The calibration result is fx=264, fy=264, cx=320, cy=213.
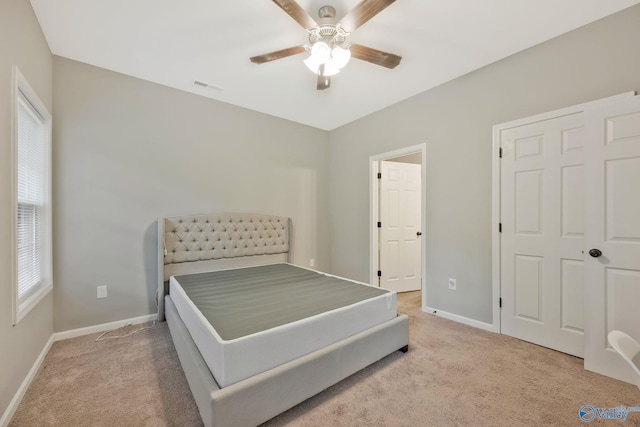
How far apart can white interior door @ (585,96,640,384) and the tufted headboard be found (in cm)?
332

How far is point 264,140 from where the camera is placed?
4.05 meters

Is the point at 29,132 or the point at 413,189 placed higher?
the point at 29,132

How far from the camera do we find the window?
1778 millimetres

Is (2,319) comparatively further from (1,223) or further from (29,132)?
(29,132)

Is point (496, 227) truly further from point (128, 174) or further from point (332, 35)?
point (128, 174)

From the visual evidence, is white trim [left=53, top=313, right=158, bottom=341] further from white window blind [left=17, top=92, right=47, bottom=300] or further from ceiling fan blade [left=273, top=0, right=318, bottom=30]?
ceiling fan blade [left=273, top=0, right=318, bottom=30]

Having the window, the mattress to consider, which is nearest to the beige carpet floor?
the mattress

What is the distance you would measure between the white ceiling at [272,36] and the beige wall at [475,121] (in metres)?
0.16

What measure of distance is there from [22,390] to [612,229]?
4.25 metres

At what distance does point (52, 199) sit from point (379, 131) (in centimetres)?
391

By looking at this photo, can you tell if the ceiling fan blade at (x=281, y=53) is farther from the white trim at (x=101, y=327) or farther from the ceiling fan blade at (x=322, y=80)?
the white trim at (x=101, y=327)

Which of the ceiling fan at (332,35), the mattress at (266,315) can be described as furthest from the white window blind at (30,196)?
the ceiling fan at (332,35)

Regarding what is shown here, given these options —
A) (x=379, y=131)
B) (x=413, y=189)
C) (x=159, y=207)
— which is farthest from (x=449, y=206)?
(x=159, y=207)

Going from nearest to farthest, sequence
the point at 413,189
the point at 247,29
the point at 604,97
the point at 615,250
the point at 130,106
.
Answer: the point at 615,250 < the point at 604,97 < the point at 247,29 < the point at 130,106 < the point at 413,189
